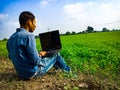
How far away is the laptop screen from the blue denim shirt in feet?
3.92

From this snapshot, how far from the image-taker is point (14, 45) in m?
6.50

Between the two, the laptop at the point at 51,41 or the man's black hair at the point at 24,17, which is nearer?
the man's black hair at the point at 24,17

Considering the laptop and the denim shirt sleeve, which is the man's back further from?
the laptop

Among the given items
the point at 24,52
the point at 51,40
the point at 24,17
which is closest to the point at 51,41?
the point at 51,40

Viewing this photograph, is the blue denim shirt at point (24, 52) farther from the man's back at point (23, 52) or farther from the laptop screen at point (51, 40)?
the laptop screen at point (51, 40)

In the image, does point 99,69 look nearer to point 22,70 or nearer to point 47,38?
point 47,38

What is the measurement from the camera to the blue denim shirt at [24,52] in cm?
636

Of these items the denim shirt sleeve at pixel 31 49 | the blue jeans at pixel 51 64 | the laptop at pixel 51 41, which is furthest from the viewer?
the laptop at pixel 51 41

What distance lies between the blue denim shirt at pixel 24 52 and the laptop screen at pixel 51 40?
1.20 m

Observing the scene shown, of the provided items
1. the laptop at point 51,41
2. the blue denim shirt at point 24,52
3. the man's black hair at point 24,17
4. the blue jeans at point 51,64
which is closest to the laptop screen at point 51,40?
the laptop at point 51,41

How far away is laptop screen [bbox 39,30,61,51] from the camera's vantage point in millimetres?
7748

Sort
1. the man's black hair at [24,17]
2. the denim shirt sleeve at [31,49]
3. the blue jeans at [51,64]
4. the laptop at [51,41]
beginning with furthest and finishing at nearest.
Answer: the laptop at [51,41] < the blue jeans at [51,64] < the man's black hair at [24,17] < the denim shirt sleeve at [31,49]

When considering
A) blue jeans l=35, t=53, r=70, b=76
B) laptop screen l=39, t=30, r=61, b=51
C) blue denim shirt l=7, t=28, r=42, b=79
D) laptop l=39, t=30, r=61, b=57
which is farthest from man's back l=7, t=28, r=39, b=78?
laptop screen l=39, t=30, r=61, b=51

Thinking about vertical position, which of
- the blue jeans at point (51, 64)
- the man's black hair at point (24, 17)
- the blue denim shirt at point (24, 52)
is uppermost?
the man's black hair at point (24, 17)
